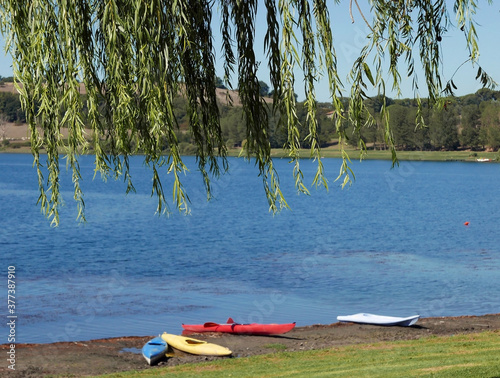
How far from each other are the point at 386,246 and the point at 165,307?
20173mm

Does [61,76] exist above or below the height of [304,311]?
above

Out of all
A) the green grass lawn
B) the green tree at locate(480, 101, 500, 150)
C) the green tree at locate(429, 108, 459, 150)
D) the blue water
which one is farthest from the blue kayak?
the green tree at locate(429, 108, 459, 150)

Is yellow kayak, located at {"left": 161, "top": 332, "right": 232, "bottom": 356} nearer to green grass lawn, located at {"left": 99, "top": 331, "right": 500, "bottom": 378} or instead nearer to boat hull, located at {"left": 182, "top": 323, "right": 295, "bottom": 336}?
green grass lawn, located at {"left": 99, "top": 331, "right": 500, "bottom": 378}

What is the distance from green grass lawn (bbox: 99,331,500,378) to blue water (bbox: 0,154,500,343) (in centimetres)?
568

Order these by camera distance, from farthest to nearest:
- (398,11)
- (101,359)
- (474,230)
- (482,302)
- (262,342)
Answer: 1. (474,230)
2. (482,302)
3. (262,342)
4. (101,359)
5. (398,11)

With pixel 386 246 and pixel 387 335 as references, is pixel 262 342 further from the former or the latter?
pixel 386 246

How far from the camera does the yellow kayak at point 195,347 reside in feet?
47.2

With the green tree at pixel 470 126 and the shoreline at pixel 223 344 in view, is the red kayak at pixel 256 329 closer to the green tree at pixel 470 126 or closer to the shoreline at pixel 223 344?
the shoreline at pixel 223 344

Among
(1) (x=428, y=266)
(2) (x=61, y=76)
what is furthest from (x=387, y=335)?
(1) (x=428, y=266)

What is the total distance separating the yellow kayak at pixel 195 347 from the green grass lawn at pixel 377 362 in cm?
55

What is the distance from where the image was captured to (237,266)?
31500 millimetres

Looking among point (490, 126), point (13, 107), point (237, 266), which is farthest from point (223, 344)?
point (490, 126)

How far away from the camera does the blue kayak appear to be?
549 inches

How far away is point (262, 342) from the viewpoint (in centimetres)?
1583
